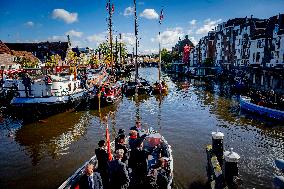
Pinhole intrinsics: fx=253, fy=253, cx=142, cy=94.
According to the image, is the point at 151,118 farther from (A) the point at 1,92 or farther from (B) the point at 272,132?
(A) the point at 1,92

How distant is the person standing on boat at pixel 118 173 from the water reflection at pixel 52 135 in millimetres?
9837

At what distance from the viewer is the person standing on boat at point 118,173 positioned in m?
7.85

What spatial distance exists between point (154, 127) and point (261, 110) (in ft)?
39.1

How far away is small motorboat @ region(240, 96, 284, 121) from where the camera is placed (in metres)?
24.9

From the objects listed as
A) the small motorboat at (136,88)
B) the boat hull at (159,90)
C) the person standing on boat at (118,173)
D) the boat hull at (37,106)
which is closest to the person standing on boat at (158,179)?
the person standing on boat at (118,173)

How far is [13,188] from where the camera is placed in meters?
12.9

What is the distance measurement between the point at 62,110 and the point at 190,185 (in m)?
19.7

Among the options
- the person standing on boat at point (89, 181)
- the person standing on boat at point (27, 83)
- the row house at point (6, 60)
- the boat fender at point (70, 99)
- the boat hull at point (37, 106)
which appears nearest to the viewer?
the person standing on boat at point (89, 181)

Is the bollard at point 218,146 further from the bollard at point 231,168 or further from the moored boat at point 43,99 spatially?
the moored boat at point 43,99

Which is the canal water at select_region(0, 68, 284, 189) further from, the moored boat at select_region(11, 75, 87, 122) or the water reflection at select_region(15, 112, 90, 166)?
the moored boat at select_region(11, 75, 87, 122)

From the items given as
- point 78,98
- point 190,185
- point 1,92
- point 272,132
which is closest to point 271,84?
point 272,132

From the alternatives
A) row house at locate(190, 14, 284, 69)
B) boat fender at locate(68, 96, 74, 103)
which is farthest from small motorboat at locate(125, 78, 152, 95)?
row house at locate(190, 14, 284, 69)

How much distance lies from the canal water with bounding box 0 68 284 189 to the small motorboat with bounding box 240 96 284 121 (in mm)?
1306

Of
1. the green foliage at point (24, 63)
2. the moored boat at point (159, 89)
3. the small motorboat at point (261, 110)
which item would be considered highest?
the green foliage at point (24, 63)
